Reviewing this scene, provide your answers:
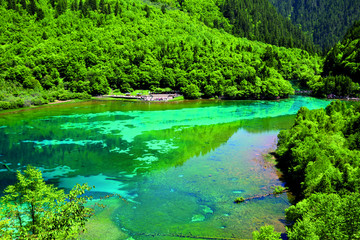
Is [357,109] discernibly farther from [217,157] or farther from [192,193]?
[192,193]

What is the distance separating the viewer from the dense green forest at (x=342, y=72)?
318 ft

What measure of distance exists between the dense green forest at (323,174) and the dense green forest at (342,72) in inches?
2227

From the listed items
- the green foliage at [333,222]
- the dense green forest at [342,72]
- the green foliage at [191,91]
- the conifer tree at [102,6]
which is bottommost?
the green foliage at [333,222]

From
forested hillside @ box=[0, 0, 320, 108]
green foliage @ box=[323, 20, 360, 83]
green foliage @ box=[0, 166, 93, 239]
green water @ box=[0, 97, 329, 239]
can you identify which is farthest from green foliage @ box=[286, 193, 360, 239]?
green foliage @ box=[323, 20, 360, 83]

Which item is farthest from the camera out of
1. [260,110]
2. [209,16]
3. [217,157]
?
[209,16]

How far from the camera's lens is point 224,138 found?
4775 centimetres

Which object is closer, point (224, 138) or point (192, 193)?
point (192, 193)

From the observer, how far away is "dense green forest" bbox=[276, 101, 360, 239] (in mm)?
15023

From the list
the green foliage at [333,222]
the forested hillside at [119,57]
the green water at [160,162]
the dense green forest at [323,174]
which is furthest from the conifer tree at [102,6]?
the green foliage at [333,222]

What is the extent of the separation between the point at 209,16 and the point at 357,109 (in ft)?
447

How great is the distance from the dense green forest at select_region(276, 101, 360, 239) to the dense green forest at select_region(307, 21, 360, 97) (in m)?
56.6

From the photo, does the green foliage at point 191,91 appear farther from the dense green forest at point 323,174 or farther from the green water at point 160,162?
the dense green forest at point 323,174

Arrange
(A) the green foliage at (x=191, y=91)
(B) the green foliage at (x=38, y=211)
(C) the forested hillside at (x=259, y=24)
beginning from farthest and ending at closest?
(C) the forested hillside at (x=259, y=24)
(A) the green foliage at (x=191, y=91)
(B) the green foliage at (x=38, y=211)

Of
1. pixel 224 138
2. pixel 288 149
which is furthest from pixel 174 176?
pixel 224 138
